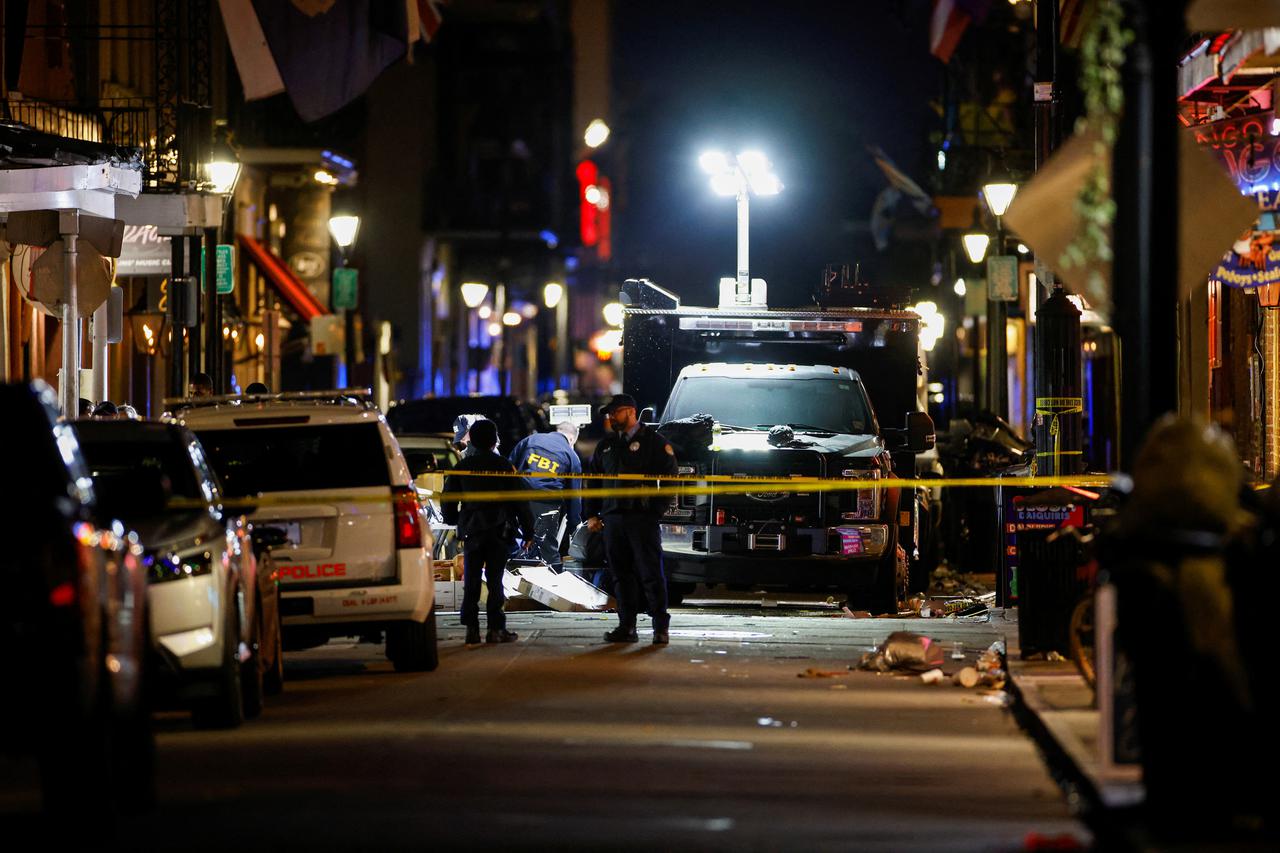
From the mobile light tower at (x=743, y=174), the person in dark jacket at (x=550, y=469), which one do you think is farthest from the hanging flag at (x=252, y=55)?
the person in dark jacket at (x=550, y=469)

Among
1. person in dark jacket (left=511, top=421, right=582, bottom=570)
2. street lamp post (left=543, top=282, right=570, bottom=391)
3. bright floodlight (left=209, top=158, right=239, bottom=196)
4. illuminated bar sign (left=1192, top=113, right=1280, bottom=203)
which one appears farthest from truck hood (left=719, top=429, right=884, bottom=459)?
street lamp post (left=543, top=282, right=570, bottom=391)

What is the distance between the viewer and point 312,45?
24172 millimetres

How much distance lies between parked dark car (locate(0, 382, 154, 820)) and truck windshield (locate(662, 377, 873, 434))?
11.3 m

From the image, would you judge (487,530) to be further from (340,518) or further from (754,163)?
(754,163)

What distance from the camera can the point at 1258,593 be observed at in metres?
7.93

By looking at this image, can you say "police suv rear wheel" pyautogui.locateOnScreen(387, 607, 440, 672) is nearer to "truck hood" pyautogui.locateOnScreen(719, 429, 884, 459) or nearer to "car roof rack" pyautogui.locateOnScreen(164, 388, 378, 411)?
"car roof rack" pyautogui.locateOnScreen(164, 388, 378, 411)

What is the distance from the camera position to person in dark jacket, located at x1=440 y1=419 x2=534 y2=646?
1584 cm

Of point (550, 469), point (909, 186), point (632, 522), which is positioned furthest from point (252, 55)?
point (909, 186)

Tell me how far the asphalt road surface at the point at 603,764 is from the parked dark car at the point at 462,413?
13870 millimetres

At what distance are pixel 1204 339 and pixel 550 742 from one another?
42.7 ft

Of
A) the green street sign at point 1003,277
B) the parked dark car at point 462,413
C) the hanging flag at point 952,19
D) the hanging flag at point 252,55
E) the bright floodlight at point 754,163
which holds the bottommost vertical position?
the parked dark car at point 462,413

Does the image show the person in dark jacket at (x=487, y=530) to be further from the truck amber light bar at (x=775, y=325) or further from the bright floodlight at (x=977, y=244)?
the bright floodlight at (x=977, y=244)

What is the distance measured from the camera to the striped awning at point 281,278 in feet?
128

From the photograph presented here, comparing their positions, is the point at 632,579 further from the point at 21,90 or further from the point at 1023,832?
the point at 21,90
